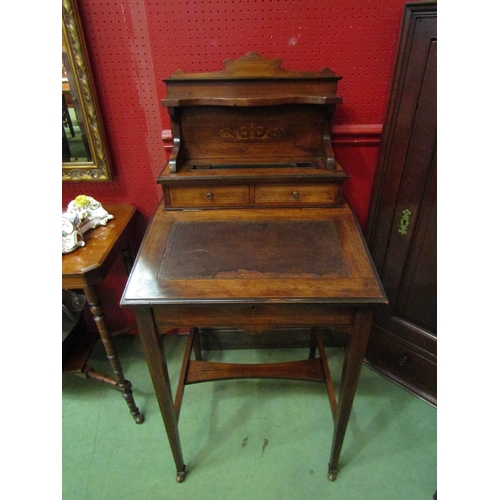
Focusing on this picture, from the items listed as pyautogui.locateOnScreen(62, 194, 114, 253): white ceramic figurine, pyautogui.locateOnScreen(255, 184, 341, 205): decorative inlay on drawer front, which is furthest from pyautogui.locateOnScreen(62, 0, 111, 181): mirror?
pyautogui.locateOnScreen(255, 184, 341, 205): decorative inlay on drawer front

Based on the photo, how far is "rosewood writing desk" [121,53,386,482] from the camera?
0.96 meters

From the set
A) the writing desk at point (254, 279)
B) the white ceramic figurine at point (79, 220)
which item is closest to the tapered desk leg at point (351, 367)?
the writing desk at point (254, 279)

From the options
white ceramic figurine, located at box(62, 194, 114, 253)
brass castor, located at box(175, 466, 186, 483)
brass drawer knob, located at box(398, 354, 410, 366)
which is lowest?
brass castor, located at box(175, 466, 186, 483)

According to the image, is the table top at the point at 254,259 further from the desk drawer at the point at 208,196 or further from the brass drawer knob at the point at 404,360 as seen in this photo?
the brass drawer knob at the point at 404,360

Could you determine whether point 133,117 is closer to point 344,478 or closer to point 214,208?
point 214,208

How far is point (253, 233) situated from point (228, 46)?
0.80 m

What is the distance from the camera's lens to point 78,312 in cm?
187

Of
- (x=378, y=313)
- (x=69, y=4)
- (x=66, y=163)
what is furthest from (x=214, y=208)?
(x=378, y=313)

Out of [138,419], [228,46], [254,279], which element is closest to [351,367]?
[254,279]

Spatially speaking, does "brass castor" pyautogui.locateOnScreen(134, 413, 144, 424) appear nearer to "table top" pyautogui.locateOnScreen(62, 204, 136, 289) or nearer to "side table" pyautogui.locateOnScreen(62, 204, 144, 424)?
"side table" pyautogui.locateOnScreen(62, 204, 144, 424)

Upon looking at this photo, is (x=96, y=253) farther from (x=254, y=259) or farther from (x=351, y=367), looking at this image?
(x=351, y=367)

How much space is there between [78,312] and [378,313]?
169 centimetres

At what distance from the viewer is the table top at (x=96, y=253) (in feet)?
4.05

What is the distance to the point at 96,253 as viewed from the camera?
4.32 feet
